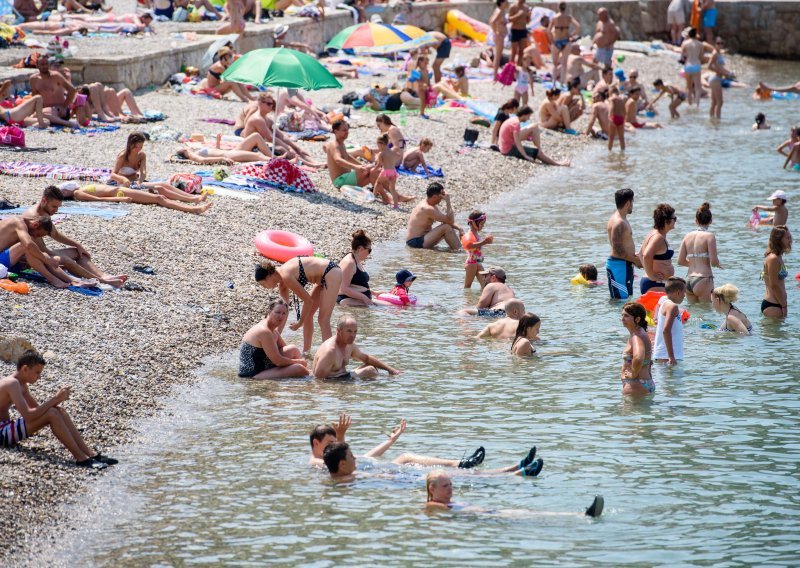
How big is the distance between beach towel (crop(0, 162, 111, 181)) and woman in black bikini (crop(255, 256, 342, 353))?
18.0 ft

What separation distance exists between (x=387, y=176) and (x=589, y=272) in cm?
455

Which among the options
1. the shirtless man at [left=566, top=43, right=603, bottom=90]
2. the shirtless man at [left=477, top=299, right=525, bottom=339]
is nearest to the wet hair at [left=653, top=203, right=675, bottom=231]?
the shirtless man at [left=477, top=299, right=525, bottom=339]

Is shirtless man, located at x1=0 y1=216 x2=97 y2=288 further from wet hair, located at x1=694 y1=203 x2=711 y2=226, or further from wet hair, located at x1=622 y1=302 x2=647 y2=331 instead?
wet hair, located at x1=694 y1=203 x2=711 y2=226

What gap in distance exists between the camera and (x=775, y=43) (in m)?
38.2

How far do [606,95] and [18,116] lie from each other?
12.7m

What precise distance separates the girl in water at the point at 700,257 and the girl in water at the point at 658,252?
34 cm

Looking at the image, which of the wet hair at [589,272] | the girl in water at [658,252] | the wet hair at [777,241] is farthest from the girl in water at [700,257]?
the wet hair at [589,272]

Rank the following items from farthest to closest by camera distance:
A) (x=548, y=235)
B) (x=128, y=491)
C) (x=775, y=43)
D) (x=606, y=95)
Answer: (x=775, y=43) < (x=606, y=95) < (x=548, y=235) < (x=128, y=491)

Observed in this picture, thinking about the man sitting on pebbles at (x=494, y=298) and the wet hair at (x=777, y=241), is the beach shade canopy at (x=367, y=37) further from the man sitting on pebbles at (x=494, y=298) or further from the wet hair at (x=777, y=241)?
the wet hair at (x=777, y=241)

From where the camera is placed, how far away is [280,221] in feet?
51.7

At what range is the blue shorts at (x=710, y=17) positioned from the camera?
36500 millimetres

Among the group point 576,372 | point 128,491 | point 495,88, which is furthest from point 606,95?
point 128,491

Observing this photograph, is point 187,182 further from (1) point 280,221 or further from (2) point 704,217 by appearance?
(2) point 704,217

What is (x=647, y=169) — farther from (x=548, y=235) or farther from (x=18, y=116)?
(x=18, y=116)
